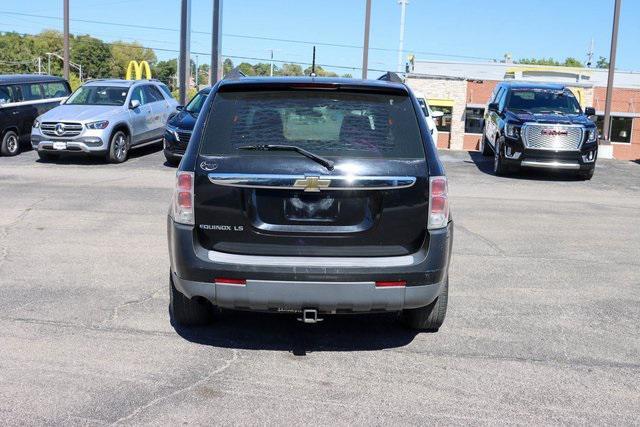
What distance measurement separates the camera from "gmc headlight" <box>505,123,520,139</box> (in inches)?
606

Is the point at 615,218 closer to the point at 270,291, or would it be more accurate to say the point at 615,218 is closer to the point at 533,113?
the point at 533,113

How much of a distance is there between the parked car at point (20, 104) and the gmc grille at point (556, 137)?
11.6m

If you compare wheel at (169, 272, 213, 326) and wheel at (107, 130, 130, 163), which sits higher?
wheel at (169, 272, 213, 326)

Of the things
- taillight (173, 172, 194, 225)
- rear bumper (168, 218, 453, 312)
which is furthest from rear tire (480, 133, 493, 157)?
taillight (173, 172, 194, 225)

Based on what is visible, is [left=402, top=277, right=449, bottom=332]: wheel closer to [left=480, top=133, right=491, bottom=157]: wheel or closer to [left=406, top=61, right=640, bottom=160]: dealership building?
[left=480, top=133, right=491, bottom=157]: wheel

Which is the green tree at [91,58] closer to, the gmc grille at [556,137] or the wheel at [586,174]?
the wheel at [586,174]

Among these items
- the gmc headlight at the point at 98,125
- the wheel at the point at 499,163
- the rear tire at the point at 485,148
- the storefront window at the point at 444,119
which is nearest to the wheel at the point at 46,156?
the gmc headlight at the point at 98,125

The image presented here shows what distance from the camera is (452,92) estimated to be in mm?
43312

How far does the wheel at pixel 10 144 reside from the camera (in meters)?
17.0

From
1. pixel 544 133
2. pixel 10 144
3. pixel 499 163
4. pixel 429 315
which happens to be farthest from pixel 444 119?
pixel 429 315

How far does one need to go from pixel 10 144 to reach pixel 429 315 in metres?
14.6

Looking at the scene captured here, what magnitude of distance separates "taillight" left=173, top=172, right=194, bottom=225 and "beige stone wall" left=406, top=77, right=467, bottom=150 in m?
39.3

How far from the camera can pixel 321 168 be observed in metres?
4.48

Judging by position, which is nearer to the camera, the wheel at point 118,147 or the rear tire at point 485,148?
the wheel at point 118,147
